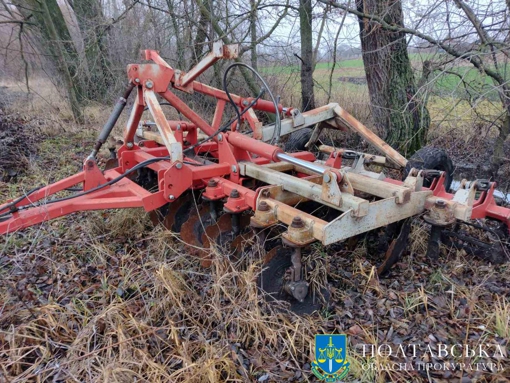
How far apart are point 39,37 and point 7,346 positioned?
7.94 m

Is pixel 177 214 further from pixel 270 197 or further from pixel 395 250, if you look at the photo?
pixel 395 250

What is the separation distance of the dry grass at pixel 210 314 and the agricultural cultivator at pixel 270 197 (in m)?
0.16

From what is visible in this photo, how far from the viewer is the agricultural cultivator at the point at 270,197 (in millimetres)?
2338

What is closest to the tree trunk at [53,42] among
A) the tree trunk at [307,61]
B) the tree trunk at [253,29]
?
the tree trunk at [253,29]

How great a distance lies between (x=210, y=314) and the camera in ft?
7.73

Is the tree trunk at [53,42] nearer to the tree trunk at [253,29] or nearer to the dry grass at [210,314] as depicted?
the tree trunk at [253,29]

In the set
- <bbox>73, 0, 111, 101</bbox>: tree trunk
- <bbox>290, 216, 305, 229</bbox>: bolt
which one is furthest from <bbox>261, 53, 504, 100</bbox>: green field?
<bbox>73, 0, 111, 101</bbox>: tree trunk

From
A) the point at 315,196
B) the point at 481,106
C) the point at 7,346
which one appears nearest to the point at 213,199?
the point at 315,196

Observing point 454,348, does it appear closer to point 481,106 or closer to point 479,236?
point 479,236

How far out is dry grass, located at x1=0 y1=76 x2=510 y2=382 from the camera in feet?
6.35

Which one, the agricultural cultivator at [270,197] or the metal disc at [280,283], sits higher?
the agricultural cultivator at [270,197]

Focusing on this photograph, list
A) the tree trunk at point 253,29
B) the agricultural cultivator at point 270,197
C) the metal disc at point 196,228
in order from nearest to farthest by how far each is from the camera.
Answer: the agricultural cultivator at point 270,197, the metal disc at point 196,228, the tree trunk at point 253,29

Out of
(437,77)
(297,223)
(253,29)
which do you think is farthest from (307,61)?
(297,223)

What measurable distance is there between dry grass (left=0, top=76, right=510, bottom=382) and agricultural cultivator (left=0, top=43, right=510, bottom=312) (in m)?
0.16
